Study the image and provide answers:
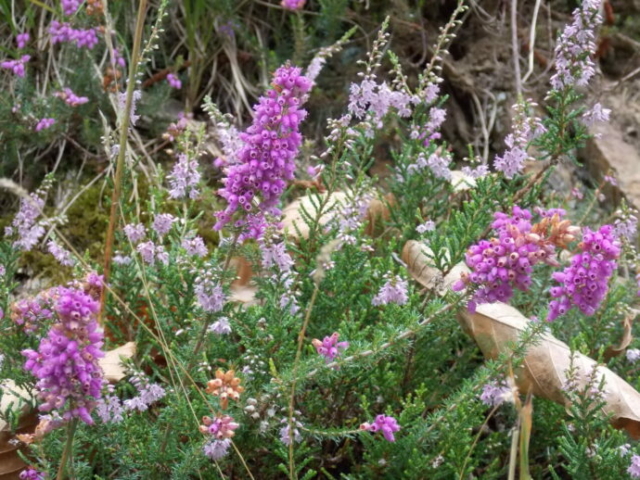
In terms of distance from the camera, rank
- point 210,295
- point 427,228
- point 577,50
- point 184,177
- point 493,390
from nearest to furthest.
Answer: point 210,295
point 493,390
point 184,177
point 577,50
point 427,228

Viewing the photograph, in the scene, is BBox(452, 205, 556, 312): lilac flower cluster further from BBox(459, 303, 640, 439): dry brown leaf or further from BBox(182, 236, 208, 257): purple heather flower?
BBox(182, 236, 208, 257): purple heather flower

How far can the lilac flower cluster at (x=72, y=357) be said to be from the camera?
182 cm

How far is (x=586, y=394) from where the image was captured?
2.93 m

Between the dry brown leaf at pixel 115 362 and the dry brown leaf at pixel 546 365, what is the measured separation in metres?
1.24

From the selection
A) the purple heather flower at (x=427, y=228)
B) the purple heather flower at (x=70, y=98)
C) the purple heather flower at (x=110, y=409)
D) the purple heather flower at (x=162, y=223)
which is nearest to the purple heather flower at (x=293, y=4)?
the purple heather flower at (x=70, y=98)

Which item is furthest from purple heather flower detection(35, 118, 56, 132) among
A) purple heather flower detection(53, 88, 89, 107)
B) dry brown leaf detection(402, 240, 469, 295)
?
dry brown leaf detection(402, 240, 469, 295)

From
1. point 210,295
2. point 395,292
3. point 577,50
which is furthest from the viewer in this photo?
point 577,50

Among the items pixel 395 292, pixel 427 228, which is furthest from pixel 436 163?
pixel 395 292

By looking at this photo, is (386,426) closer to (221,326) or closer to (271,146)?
(221,326)

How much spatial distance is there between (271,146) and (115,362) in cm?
126

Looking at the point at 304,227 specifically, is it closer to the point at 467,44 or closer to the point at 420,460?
the point at 420,460

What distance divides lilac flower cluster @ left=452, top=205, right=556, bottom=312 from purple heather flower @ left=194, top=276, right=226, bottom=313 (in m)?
0.74

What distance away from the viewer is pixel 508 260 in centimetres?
218

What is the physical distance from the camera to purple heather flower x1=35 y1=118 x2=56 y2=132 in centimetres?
470
